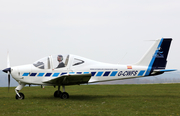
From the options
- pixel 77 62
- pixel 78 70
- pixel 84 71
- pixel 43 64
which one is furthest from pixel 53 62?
pixel 84 71

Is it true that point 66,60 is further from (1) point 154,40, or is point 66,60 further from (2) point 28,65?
(1) point 154,40

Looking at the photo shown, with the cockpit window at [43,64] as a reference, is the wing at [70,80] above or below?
below

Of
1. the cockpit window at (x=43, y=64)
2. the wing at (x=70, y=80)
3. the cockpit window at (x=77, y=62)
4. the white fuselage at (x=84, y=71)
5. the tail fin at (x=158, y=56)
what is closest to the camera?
the wing at (x=70, y=80)

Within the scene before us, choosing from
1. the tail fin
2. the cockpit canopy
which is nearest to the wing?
the cockpit canopy

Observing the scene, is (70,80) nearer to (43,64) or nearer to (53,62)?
(53,62)

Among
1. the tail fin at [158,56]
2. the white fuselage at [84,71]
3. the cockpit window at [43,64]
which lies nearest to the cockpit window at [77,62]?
the white fuselage at [84,71]

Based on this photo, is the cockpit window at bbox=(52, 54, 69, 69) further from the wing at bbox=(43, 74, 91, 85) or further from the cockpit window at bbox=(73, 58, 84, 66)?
the wing at bbox=(43, 74, 91, 85)

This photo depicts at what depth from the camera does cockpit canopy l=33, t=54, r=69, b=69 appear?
40.6 ft

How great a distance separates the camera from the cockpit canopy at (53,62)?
12.4 metres

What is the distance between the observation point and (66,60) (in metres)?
12.5

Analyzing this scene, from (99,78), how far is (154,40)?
4471mm

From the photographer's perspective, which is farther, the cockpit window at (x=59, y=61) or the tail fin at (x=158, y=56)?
the tail fin at (x=158, y=56)

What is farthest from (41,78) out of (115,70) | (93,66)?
(115,70)

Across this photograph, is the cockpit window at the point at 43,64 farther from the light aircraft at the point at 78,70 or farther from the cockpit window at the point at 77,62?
the cockpit window at the point at 77,62
